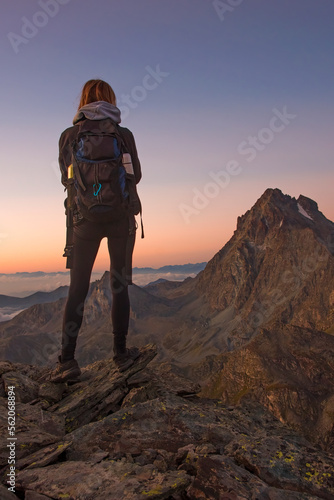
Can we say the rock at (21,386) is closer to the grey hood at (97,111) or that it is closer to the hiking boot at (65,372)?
the hiking boot at (65,372)

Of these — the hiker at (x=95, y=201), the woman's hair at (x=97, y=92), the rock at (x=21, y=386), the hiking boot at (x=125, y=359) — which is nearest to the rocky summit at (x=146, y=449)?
the rock at (x=21, y=386)

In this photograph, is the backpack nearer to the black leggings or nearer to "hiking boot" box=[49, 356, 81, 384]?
the black leggings

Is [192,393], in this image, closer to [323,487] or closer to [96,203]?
[323,487]

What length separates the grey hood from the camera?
7.79 meters

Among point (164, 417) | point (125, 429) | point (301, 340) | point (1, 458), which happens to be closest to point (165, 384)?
point (164, 417)

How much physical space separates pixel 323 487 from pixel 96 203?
20.5 feet

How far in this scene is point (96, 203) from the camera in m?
7.38

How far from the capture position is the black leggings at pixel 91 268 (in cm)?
805

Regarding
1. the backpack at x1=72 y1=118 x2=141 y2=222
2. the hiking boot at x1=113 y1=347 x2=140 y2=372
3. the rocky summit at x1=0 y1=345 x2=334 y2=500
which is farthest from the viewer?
the hiking boot at x1=113 y1=347 x2=140 y2=372

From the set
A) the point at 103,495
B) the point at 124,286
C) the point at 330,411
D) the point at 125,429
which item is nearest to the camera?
the point at 103,495

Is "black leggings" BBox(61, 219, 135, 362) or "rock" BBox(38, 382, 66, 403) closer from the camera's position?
"black leggings" BBox(61, 219, 135, 362)

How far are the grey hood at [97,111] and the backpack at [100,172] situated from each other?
10 centimetres

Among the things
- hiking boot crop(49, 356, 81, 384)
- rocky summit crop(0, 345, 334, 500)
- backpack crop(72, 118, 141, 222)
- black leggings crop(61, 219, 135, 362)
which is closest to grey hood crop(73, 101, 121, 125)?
backpack crop(72, 118, 141, 222)

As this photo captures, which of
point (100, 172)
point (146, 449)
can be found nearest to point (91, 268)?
point (100, 172)
